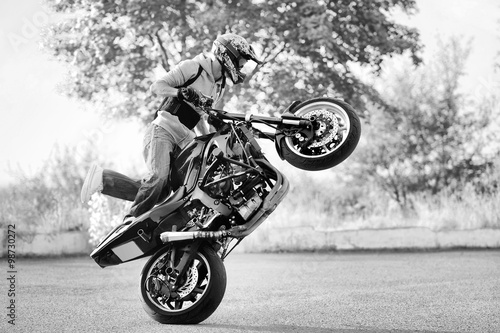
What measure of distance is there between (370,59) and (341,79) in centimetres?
100

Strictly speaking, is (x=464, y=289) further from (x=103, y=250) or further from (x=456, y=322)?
(x=103, y=250)

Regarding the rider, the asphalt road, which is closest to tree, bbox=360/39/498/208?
the asphalt road

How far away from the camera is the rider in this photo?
6098 mm

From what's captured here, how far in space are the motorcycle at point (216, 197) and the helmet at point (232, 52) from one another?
0.44 metres

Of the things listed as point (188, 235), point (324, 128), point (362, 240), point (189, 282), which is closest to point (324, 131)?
point (324, 128)

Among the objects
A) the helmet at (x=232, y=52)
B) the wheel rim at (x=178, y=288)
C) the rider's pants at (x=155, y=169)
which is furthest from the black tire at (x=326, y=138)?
the wheel rim at (x=178, y=288)

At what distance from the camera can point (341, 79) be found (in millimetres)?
17125

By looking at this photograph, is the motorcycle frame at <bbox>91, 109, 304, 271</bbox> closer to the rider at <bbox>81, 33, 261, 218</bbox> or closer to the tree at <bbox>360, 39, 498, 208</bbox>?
the rider at <bbox>81, 33, 261, 218</bbox>

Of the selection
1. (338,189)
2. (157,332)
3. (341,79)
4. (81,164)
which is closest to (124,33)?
(81,164)

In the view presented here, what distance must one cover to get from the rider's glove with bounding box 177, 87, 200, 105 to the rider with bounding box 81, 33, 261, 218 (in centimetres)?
3

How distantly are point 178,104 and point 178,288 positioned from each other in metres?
1.56

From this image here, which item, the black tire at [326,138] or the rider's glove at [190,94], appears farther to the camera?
the rider's glove at [190,94]

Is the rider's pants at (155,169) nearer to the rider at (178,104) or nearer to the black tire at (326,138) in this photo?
the rider at (178,104)

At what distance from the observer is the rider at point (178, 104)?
610 centimetres
